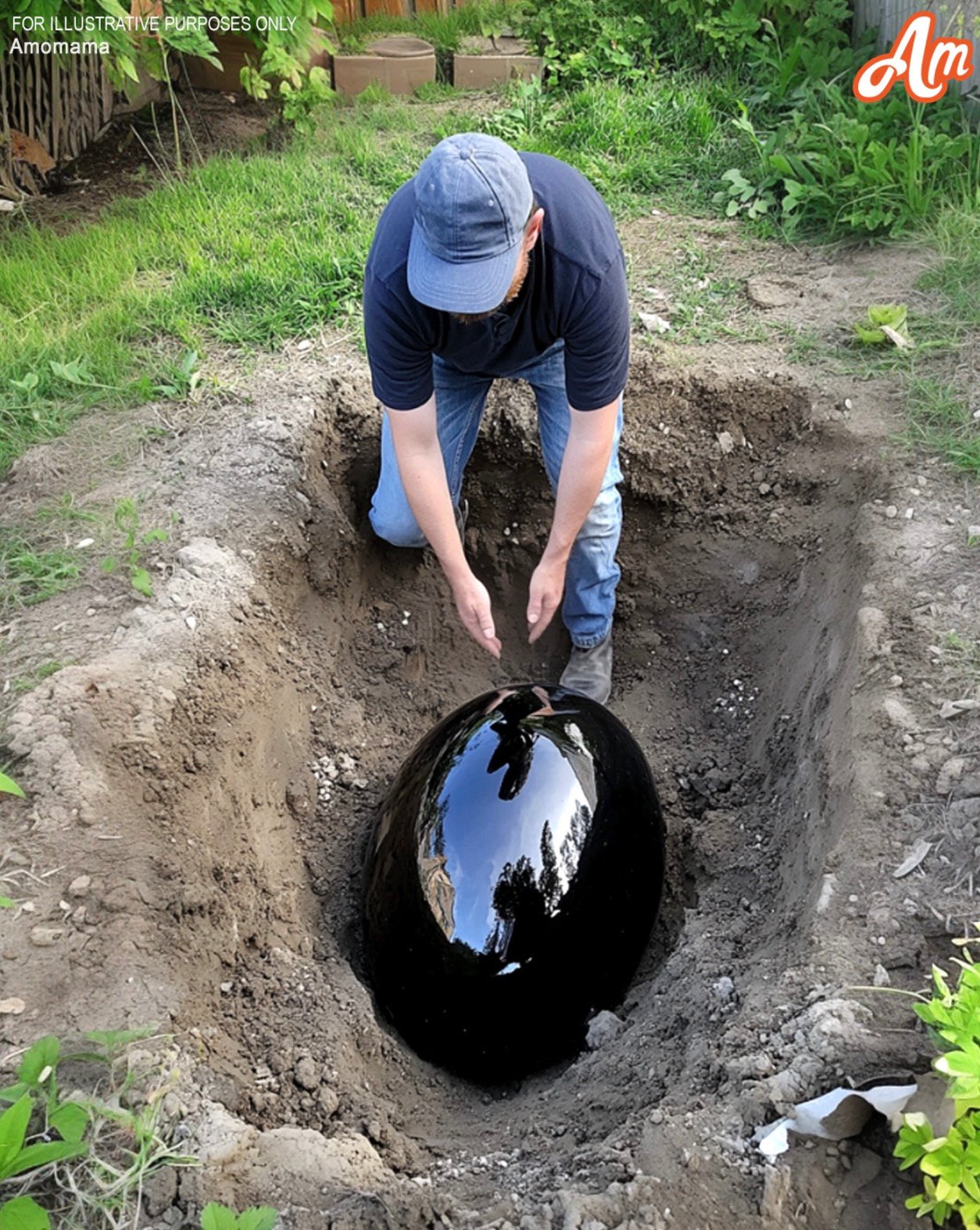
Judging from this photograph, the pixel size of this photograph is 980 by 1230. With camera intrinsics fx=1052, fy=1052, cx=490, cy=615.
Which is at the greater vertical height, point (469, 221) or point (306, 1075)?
point (469, 221)

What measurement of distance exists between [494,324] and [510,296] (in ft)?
0.87

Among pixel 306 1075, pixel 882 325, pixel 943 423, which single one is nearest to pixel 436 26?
pixel 882 325

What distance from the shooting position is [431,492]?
309 centimetres

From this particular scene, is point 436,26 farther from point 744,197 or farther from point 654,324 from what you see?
point 654,324

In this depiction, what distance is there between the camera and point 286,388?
4102 mm

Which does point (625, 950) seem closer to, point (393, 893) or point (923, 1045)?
point (393, 893)

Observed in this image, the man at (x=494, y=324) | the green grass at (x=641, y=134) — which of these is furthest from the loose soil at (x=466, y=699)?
the man at (x=494, y=324)

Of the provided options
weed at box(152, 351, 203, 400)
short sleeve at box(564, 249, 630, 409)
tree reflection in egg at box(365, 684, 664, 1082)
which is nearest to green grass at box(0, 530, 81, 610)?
weed at box(152, 351, 203, 400)

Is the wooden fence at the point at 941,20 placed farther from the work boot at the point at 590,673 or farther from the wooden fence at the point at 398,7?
the work boot at the point at 590,673

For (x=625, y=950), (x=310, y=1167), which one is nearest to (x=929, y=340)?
(x=625, y=950)

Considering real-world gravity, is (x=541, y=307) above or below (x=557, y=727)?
above

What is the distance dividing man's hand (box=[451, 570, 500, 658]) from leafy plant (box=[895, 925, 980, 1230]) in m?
1.74

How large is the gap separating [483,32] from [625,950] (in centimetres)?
600

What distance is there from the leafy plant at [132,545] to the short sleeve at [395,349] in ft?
3.19
